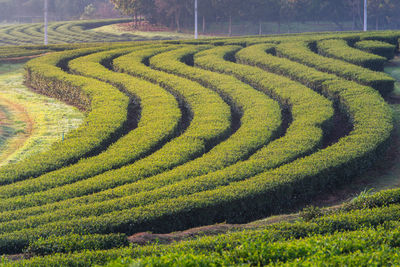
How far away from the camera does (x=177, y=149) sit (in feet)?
44.4

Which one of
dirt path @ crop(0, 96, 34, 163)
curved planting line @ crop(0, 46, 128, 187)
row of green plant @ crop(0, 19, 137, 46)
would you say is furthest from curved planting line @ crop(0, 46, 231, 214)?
row of green plant @ crop(0, 19, 137, 46)

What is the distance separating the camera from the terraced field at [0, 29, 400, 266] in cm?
817

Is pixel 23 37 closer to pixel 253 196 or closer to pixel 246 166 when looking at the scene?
pixel 246 166

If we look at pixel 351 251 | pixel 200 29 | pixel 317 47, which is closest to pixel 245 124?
pixel 351 251

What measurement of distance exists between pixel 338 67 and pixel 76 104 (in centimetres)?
1287

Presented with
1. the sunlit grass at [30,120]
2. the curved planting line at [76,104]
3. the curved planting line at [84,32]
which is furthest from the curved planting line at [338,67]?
the curved planting line at [84,32]

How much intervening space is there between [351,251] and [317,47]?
23.7 meters

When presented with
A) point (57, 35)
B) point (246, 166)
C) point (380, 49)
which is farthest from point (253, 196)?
point (57, 35)

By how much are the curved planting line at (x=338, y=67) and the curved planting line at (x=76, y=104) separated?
10.3m

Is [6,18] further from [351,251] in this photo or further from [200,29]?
[351,251]

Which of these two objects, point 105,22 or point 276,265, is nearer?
point 276,265

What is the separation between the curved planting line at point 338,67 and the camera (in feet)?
65.9

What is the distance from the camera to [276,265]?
598cm

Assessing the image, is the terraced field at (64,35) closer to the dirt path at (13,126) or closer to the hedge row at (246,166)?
the dirt path at (13,126)
